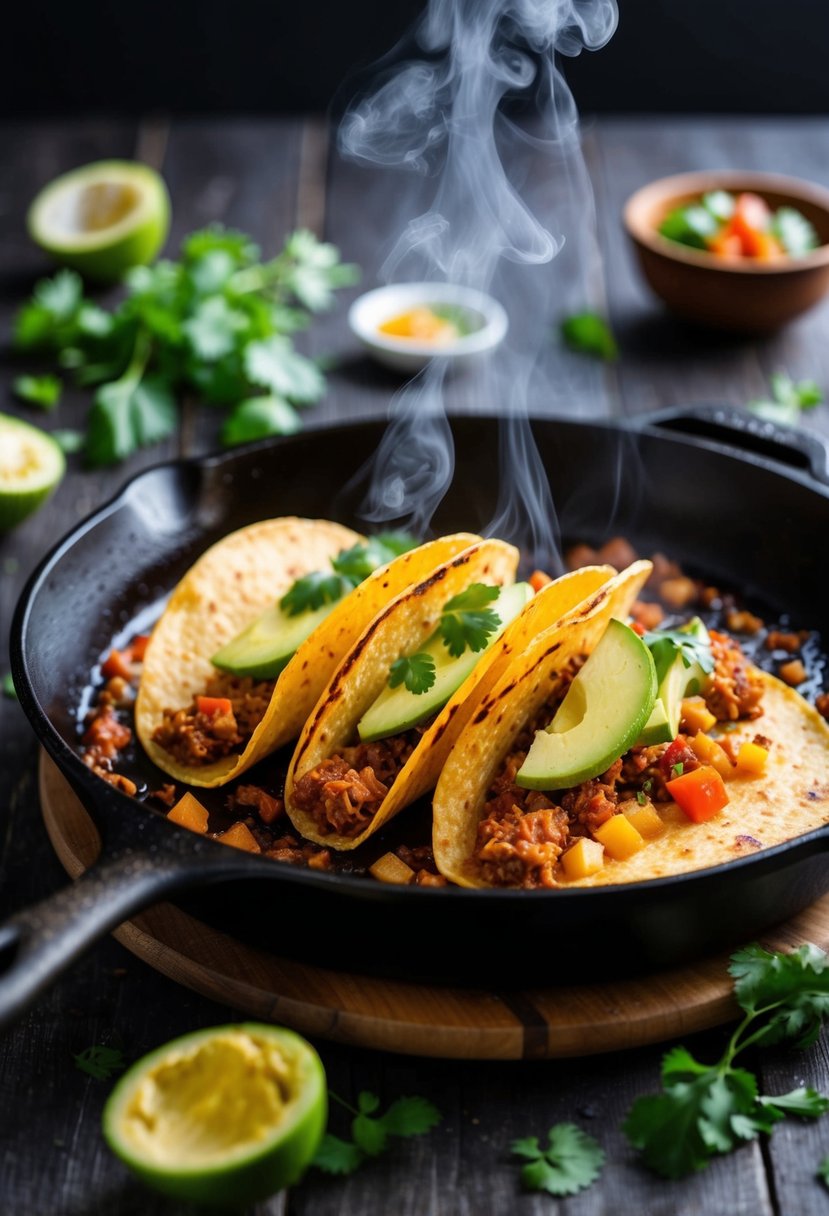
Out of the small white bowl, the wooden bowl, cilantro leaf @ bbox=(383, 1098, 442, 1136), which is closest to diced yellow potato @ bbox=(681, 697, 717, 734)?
Answer: cilantro leaf @ bbox=(383, 1098, 442, 1136)

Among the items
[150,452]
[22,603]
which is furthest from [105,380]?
[22,603]

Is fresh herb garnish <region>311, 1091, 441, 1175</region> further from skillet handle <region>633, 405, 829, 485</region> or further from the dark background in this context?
the dark background

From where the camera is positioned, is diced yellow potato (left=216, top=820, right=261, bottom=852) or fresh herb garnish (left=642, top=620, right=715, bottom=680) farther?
fresh herb garnish (left=642, top=620, right=715, bottom=680)

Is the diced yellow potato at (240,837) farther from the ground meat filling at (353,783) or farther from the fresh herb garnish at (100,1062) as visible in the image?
the fresh herb garnish at (100,1062)

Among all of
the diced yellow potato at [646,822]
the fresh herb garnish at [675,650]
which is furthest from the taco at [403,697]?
the diced yellow potato at [646,822]

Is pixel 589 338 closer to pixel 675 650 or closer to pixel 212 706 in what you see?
pixel 675 650

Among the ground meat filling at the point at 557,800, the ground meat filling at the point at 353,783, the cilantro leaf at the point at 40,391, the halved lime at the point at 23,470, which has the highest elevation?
the ground meat filling at the point at 557,800
